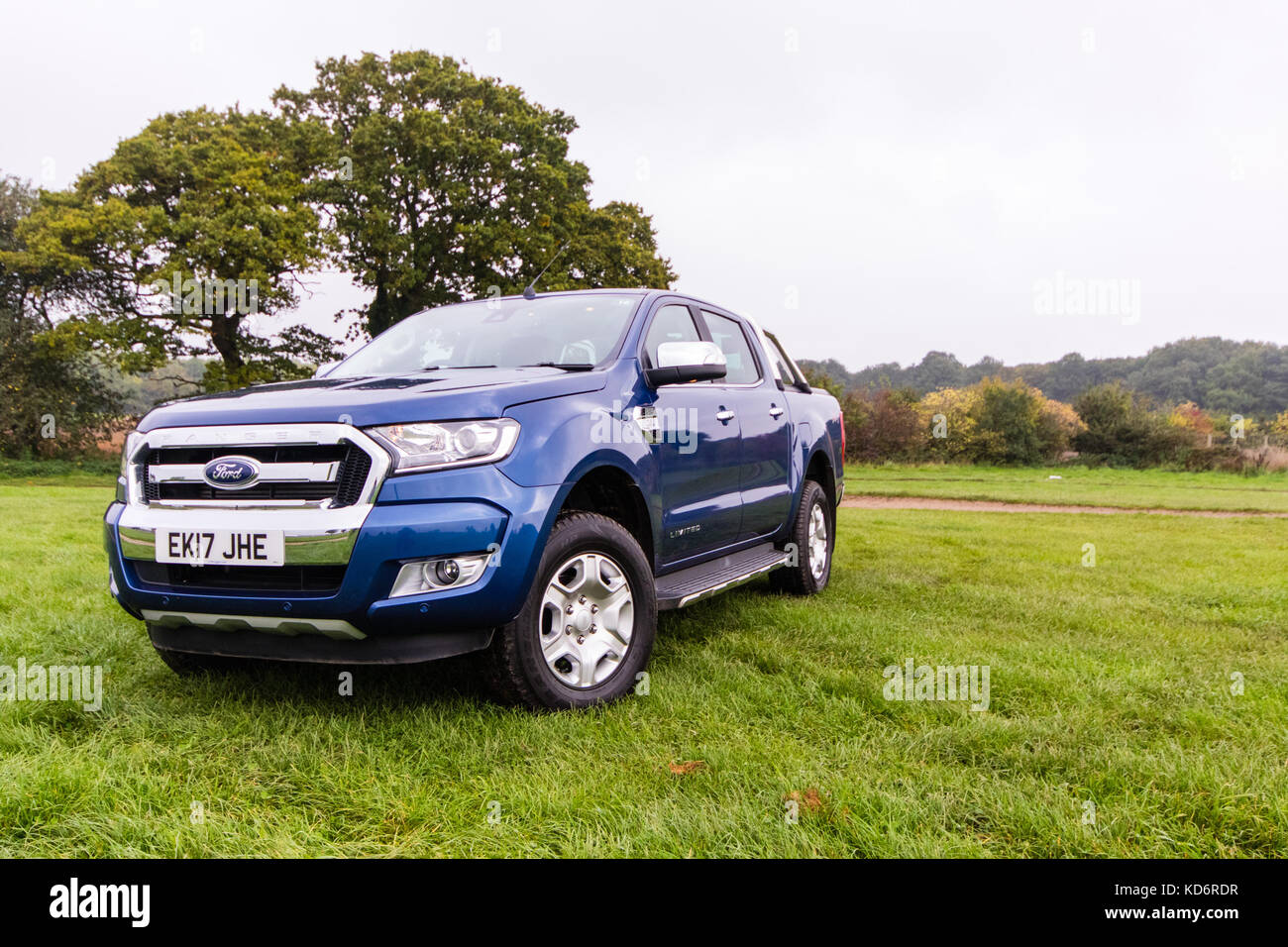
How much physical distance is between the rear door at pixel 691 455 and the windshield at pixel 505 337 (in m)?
0.23

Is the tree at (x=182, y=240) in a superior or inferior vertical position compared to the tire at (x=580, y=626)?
superior

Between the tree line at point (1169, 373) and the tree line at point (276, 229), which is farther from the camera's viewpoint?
the tree line at point (1169, 373)

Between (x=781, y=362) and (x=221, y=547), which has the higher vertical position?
(x=781, y=362)

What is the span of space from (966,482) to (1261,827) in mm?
21096

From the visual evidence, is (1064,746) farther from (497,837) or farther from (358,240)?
(358,240)

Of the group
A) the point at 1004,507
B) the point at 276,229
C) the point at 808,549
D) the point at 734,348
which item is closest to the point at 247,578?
the point at 734,348

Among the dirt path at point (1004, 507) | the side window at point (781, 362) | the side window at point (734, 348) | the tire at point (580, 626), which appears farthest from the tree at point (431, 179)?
the tire at point (580, 626)

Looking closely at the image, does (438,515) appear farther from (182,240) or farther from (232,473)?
(182,240)

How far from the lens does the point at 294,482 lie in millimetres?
2861

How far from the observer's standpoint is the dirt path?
13.7m

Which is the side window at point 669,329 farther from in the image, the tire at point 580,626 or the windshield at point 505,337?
the tire at point 580,626

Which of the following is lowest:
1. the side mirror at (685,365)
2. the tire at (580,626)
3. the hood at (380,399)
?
the tire at (580,626)

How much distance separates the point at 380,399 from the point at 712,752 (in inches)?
65.5

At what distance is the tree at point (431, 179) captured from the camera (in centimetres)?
2495
